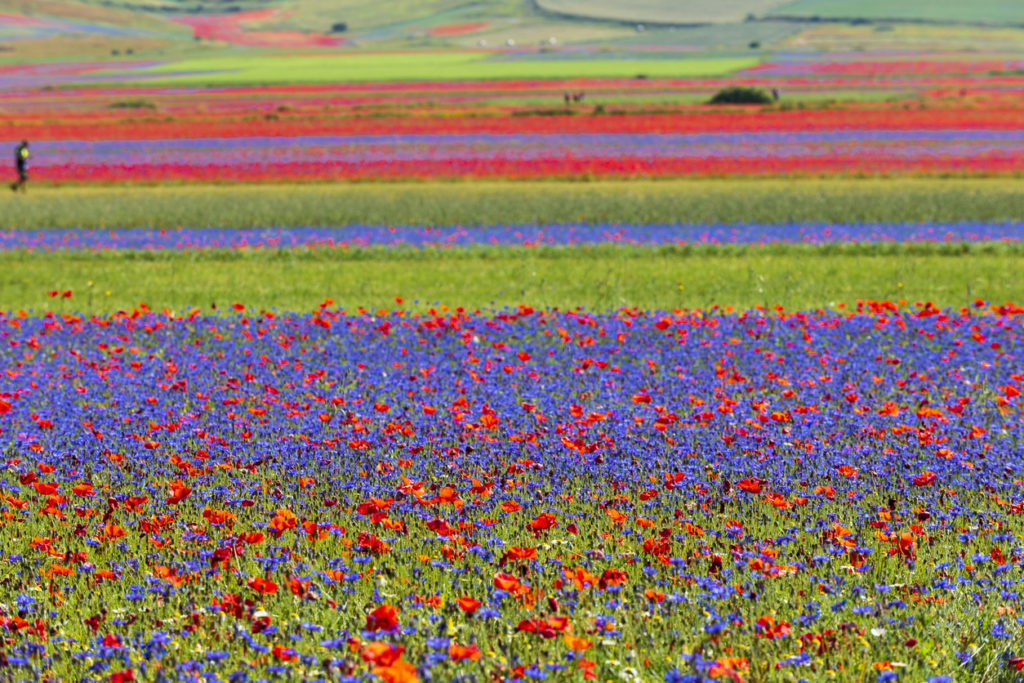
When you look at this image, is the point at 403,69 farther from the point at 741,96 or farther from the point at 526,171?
the point at 526,171

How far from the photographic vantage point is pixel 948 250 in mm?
21625

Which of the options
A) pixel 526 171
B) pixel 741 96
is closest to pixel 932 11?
pixel 741 96

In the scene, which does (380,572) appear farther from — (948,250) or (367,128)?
(367,128)

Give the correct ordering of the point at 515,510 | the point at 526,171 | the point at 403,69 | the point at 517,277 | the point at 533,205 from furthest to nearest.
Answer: the point at 403,69
the point at 526,171
the point at 533,205
the point at 517,277
the point at 515,510

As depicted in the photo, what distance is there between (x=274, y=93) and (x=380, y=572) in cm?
8191

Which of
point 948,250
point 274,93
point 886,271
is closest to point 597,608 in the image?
point 886,271

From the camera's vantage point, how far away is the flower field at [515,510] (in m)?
5.03

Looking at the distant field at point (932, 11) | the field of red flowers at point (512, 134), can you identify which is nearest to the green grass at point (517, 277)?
the field of red flowers at point (512, 134)

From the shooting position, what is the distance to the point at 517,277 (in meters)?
18.9

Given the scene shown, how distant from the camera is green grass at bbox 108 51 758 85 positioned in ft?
330

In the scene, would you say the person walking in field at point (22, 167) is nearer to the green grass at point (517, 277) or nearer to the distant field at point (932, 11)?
the green grass at point (517, 277)

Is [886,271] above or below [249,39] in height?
below

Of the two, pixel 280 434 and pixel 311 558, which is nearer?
pixel 311 558

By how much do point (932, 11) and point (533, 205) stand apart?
181519 mm
